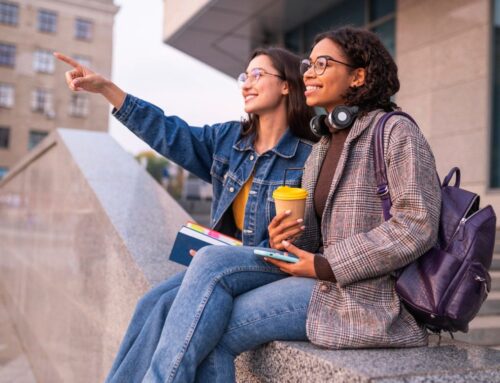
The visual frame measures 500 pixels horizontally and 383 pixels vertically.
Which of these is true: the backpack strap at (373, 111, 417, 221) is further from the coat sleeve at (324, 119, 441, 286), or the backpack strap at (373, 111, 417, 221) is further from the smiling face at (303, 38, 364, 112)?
the smiling face at (303, 38, 364, 112)

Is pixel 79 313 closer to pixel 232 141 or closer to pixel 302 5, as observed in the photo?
pixel 232 141

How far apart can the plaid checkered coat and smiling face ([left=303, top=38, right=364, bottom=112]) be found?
25cm

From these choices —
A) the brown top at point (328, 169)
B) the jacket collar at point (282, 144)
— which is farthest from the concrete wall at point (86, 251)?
the brown top at point (328, 169)

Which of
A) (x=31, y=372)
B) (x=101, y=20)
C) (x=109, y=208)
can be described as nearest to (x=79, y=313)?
(x=109, y=208)

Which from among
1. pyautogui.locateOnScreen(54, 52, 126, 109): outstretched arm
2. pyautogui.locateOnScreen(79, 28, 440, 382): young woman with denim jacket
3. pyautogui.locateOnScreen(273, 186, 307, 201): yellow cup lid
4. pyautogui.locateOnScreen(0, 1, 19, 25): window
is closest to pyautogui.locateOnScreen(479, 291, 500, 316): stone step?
pyautogui.locateOnScreen(79, 28, 440, 382): young woman with denim jacket

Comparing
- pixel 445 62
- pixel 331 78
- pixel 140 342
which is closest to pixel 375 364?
pixel 140 342

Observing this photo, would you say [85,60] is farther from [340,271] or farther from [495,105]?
[340,271]

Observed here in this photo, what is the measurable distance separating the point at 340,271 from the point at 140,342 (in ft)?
2.95

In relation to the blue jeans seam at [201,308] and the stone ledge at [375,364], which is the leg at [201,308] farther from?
the stone ledge at [375,364]

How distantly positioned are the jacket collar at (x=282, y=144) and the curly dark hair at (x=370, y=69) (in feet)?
1.72

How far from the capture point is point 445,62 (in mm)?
8258

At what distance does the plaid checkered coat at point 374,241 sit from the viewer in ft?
5.83

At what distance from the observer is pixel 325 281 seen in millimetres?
1929

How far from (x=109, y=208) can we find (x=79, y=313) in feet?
3.50
